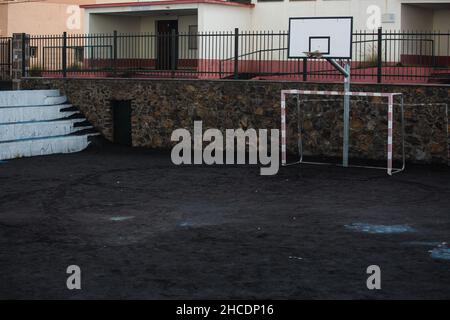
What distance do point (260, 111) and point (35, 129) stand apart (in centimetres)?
595

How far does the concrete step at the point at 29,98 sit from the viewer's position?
2236cm

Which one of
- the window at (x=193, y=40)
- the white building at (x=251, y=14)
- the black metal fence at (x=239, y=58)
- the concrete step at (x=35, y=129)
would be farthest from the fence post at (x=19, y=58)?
the white building at (x=251, y=14)

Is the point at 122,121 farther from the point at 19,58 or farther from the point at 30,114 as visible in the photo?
the point at 19,58

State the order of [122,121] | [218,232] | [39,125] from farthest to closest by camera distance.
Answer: [122,121] < [39,125] < [218,232]

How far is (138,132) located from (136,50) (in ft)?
35.8

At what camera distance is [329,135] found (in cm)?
2030

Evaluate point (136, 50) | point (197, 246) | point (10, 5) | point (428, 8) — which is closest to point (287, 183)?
point (197, 246)

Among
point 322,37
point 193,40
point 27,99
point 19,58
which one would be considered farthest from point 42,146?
point 193,40

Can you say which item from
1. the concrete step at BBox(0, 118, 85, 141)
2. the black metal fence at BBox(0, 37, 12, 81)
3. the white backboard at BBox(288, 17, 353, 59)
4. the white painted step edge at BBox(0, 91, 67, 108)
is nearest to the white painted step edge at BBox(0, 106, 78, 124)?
the concrete step at BBox(0, 118, 85, 141)

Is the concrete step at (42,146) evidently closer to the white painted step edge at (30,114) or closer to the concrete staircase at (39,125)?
the concrete staircase at (39,125)

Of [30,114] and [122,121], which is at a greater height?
[30,114]

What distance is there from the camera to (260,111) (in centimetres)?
2120
